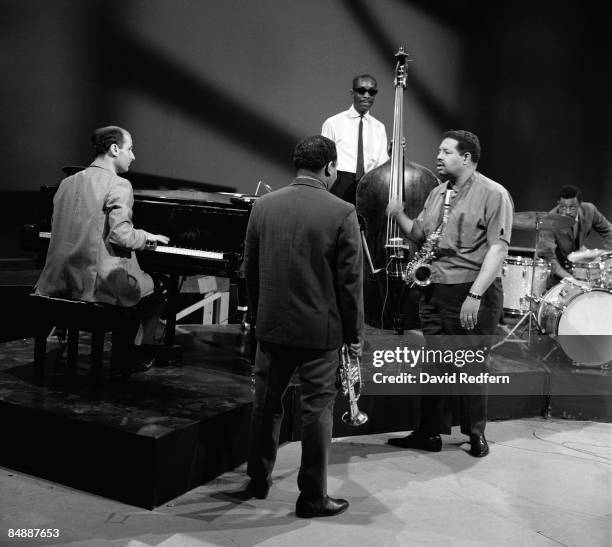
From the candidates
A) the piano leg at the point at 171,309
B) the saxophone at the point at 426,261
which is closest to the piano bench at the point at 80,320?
the piano leg at the point at 171,309

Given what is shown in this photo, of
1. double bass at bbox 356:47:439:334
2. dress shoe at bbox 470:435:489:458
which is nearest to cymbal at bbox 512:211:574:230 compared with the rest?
double bass at bbox 356:47:439:334

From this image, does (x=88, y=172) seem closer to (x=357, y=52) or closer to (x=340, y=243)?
(x=340, y=243)

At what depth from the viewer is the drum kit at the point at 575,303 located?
16.7 feet

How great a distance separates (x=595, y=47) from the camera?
7.91m

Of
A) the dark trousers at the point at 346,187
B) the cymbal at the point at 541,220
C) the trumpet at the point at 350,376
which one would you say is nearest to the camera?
the trumpet at the point at 350,376

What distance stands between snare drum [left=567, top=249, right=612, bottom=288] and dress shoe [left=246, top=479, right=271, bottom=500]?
3.48 metres

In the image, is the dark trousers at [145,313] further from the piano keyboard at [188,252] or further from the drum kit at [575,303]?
the drum kit at [575,303]

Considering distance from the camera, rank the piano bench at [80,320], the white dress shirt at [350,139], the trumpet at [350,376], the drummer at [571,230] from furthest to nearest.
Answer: the drummer at [571,230] < the white dress shirt at [350,139] < the piano bench at [80,320] < the trumpet at [350,376]

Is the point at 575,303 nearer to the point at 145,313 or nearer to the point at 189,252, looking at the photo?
the point at 189,252

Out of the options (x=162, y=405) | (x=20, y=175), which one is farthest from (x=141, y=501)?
(x=20, y=175)

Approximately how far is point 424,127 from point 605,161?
225 cm

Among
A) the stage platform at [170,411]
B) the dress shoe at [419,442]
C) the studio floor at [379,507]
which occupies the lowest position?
the studio floor at [379,507]

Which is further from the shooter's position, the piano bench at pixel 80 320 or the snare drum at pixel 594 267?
the snare drum at pixel 594 267

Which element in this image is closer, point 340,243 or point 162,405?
point 340,243
